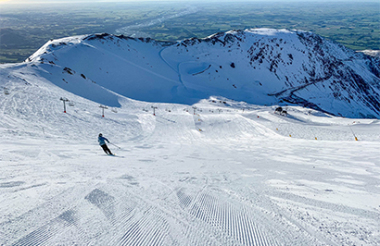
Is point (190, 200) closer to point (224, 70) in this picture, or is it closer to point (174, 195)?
point (174, 195)

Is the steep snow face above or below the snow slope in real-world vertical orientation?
below

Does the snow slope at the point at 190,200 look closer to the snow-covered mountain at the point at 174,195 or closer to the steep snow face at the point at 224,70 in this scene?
the snow-covered mountain at the point at 174,195

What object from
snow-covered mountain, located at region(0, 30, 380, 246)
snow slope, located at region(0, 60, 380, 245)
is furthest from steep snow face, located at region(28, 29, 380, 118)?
snow slope, located at region(0, 60, 380, 245)

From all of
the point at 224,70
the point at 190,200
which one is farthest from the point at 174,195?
the point at 224,70

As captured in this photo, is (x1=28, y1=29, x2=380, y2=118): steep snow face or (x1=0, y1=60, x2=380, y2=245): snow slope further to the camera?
(x1=28, y1=29, x2=380, y2=118): steep snow face

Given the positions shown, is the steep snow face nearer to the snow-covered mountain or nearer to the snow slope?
the snow-covered mountain

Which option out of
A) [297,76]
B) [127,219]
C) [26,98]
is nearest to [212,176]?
[127,219]

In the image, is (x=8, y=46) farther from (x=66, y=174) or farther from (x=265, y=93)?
(x=66, y=174)

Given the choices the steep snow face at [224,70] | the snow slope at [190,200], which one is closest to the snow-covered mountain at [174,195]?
the snow slope at [190,200]

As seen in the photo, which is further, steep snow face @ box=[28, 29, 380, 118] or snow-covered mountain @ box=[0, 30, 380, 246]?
steep snow face @ box=[28, 29, 380, 118]
